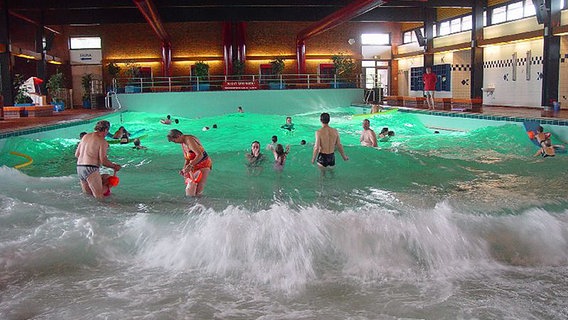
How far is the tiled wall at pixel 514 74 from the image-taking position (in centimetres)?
1639

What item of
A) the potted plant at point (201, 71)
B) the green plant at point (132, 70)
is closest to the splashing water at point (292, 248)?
the potted plant at point (201, 71)

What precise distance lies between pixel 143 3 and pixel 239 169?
9.24 meters

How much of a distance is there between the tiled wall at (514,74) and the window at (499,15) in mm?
943

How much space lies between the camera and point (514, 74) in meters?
17.3

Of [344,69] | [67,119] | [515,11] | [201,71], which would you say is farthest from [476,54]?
[67,119]

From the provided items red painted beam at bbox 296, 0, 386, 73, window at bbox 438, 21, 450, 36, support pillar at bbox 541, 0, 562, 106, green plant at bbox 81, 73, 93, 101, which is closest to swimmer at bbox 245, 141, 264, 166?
red painted beam at bbox 296, 0, 386, 73

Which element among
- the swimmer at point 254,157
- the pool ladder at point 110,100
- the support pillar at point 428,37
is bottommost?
the swimmer at point 254,157

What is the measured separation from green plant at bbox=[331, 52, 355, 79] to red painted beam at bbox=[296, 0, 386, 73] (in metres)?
1.68

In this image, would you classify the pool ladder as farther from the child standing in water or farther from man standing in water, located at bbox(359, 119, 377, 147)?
the child standing in water

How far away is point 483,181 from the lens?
7.84 meters

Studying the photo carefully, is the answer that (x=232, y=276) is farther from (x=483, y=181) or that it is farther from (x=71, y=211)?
(x=483, y=181)

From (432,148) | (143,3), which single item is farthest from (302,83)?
(432,148)

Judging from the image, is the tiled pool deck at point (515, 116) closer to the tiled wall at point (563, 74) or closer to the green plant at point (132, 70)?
the tiled wall at point (563, 74)

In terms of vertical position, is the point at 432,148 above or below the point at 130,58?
below
